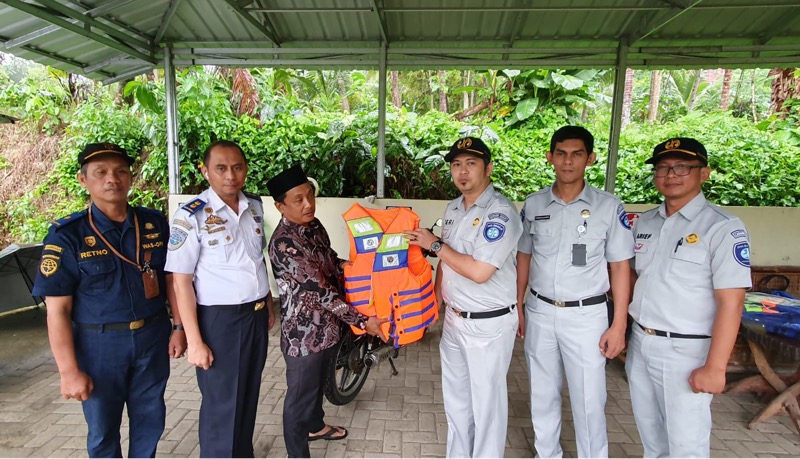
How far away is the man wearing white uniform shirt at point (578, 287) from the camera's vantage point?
210 centimetres

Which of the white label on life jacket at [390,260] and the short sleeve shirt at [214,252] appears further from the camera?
the white label on life jacket at [390,260]

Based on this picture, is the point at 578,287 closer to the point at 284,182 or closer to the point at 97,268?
the point at 284,182

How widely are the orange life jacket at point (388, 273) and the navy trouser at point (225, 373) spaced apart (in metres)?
0.56

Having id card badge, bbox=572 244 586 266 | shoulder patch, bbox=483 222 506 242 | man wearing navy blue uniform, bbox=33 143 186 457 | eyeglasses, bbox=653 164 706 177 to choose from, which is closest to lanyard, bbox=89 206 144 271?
man wearing navy blue uniform, bbox=33 143 186 457

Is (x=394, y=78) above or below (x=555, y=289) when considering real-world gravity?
above

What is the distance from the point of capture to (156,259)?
2027 millimetres

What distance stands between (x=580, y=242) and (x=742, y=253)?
652 millimetres

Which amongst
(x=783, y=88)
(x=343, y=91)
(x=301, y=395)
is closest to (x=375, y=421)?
(x=301, y=395)

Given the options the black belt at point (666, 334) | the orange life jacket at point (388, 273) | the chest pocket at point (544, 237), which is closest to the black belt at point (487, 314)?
the orange life jacket at point (388, 273)

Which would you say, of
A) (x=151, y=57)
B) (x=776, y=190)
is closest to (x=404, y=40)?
(x=151, y=57)

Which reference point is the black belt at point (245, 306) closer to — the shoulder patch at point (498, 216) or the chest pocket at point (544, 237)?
the shoulder patch at point (498, 216)

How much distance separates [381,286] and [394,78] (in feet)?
38.7

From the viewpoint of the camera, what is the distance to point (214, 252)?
196cm

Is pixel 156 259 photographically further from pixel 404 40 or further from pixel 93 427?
pixel 404 40
